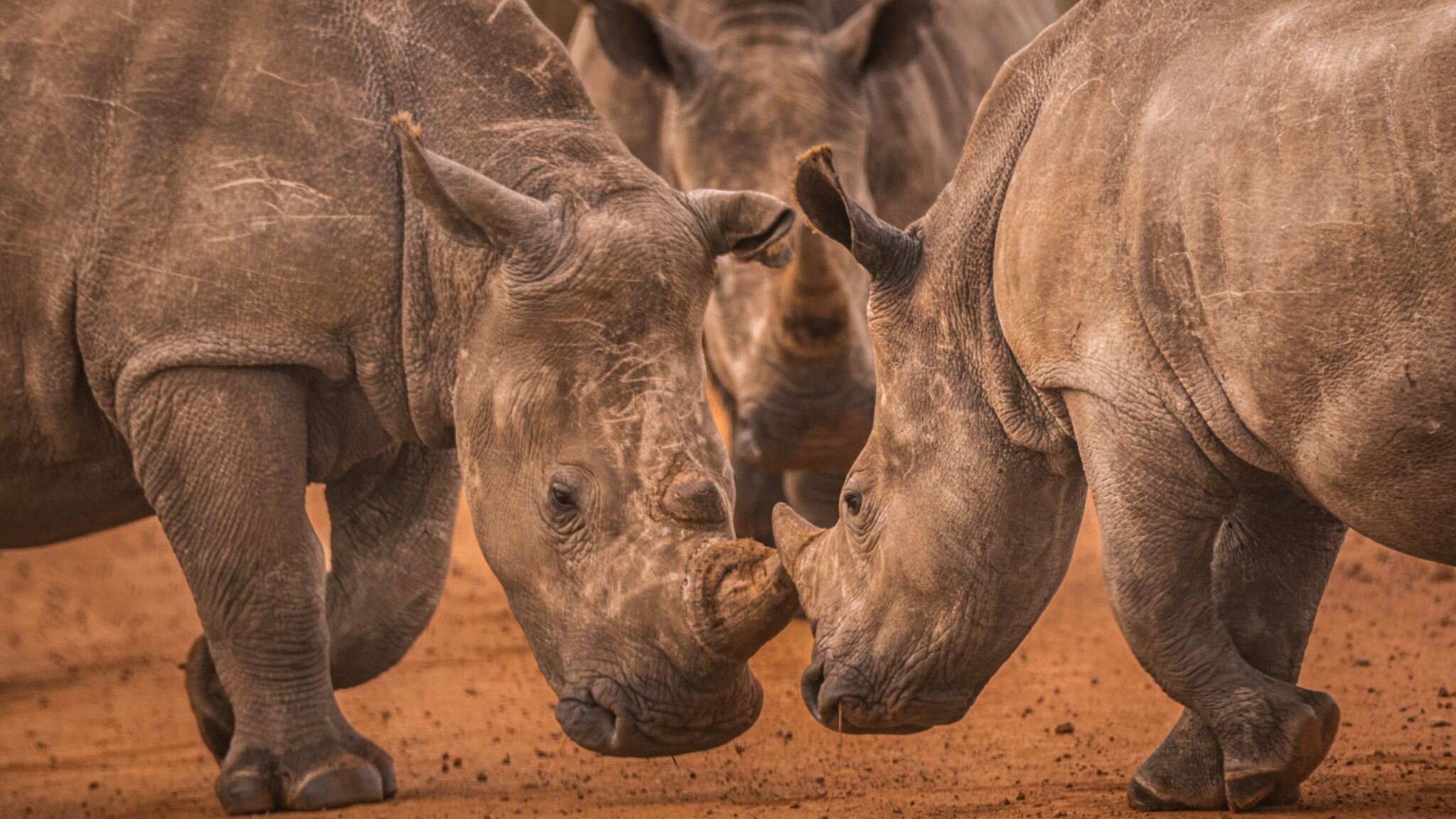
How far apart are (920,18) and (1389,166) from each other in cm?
430

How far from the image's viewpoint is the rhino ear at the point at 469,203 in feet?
16.4

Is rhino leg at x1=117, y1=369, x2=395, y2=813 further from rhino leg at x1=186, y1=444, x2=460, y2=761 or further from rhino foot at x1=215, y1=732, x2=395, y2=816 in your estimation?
rhino leg at x1=186, y1=444, x2=460, y2=761

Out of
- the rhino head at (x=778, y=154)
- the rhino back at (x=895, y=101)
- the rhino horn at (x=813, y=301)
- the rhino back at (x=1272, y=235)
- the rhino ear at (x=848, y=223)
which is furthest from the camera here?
the rhino back at (x=895, y=101)

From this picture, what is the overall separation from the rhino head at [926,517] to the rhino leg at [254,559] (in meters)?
1.37

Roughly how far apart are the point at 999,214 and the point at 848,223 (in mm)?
385

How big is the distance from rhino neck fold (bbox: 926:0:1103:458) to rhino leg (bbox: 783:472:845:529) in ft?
12.1

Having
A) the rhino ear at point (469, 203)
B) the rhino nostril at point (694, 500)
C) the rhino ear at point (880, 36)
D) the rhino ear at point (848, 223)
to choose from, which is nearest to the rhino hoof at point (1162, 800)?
the rhino nostril at point (694, 500)

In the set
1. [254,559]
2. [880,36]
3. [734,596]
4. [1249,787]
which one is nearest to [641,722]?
[734,596]

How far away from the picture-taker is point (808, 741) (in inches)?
250

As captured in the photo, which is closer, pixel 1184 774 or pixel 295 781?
pixel 1184 774

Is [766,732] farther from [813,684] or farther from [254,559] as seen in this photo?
[254,559]

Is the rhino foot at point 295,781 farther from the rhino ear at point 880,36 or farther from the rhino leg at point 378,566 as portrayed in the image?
the rhino ear at point 880,36

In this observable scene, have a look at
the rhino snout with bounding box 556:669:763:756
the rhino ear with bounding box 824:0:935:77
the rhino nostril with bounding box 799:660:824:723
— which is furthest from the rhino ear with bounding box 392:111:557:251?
the rhino ear with bounding box 824:0:935:77

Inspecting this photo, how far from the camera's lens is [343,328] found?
210 inches
